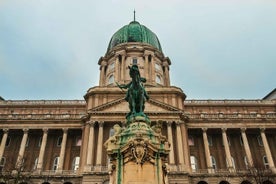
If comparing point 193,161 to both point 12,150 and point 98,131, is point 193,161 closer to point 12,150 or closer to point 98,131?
point 98,131

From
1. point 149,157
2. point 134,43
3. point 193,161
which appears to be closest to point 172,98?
point 193,161

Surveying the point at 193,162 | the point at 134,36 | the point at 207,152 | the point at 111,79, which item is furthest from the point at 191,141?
the point at 134,36

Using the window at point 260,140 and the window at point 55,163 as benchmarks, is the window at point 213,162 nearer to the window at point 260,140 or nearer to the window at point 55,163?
the window at point 260,140

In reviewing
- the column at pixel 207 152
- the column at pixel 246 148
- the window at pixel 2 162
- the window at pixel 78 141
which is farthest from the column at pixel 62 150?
the column at pixel 246 148

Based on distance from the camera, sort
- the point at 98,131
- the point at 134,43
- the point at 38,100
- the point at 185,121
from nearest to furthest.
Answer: the point at 98,131 < the point at 185,121 < the point at 38,100 < the point at 134,43

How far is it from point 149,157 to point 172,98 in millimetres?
33929

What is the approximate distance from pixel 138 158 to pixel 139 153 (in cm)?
19

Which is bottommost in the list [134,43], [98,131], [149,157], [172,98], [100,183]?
[149,157]

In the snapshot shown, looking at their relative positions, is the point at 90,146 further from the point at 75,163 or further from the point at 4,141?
the point at 4,141

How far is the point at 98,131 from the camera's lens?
40.7m

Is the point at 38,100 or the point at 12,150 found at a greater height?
the point at 38,100

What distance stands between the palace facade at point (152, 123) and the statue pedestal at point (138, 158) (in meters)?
26.9

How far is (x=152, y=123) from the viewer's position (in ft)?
132

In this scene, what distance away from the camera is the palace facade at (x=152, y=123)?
127 feet
